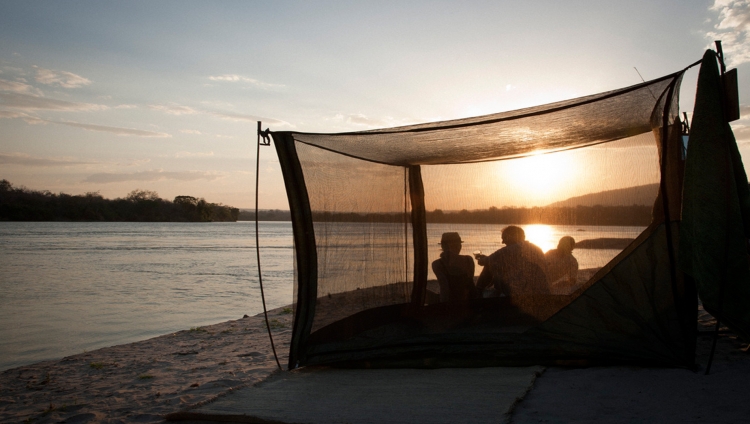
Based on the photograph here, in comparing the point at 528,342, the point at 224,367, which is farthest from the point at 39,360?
the point at 528,342

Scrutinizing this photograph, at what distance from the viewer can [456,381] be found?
3.70 meters

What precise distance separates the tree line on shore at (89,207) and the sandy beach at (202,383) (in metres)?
91.1

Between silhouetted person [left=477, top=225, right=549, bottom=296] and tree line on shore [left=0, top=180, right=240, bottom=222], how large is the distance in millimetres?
94405

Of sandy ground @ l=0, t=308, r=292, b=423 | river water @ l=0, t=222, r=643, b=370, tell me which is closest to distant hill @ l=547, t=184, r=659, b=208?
river water @ l=0, t=222, r=643, b=370

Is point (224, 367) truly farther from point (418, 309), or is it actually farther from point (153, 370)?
point (418, 309)

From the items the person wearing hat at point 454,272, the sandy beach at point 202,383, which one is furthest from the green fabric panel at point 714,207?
the person wearing hat at point 454,272

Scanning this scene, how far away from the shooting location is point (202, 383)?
4.57 metres

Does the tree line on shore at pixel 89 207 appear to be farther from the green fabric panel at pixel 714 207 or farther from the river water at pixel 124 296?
the green fabric panel at pixel 714 207

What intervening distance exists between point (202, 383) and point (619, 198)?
Result: 401 centimetres

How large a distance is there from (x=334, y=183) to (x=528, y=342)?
7.30ft

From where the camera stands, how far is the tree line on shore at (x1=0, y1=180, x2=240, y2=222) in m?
82.3

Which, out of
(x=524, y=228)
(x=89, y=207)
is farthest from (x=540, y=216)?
(x=89, y=207)

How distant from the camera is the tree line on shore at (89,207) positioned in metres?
82.3

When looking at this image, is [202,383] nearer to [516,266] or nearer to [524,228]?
[516,266]
